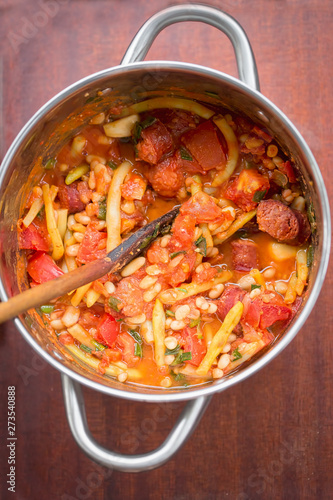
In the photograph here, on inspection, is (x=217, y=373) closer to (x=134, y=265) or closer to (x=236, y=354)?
(x=236, y=354)

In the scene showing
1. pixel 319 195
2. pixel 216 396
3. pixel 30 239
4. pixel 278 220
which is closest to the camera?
pixel 319 195

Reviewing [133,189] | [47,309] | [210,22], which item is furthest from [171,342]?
[210,22]

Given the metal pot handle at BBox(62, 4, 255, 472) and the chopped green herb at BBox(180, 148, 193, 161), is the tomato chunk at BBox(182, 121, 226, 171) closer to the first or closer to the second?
the chopped green herb at BBox(180, 148, 193, 161)

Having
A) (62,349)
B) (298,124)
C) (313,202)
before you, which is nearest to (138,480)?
(62,349)

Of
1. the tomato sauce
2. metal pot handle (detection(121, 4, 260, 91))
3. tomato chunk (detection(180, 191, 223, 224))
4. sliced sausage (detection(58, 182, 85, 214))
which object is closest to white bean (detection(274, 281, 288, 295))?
the tomato sauce

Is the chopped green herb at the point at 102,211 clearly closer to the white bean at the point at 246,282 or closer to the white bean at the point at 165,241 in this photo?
the white bean at the point at 165,241

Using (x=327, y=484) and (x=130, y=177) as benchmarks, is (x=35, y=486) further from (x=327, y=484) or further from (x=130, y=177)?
(x=130, y=177)

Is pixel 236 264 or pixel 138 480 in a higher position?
pixel 236 264
